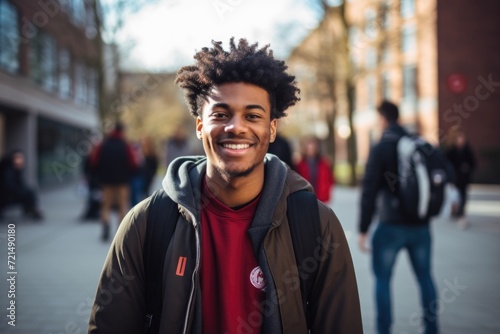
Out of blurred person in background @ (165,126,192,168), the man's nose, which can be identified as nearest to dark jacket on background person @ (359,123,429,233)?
the man's nose

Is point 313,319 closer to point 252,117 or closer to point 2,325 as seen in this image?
point 252,117

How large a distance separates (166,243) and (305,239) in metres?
0.61

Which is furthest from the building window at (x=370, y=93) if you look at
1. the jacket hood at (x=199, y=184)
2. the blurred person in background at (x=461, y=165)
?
the jacket hood at (x=199, y=184)

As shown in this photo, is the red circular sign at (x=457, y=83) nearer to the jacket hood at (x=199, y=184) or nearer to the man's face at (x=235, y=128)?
the jacket hood at (x=199, y=184)

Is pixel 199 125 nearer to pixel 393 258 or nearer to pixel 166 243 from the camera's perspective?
pixel 166 243

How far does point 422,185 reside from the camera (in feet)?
12.1

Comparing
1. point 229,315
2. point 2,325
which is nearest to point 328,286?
point 229,315

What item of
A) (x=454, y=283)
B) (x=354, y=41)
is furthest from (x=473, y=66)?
(x=454, y=283)

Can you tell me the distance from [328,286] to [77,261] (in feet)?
18.0

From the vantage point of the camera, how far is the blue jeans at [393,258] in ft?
12.3

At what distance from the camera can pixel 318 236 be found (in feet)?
6.47

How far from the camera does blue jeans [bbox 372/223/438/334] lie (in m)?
3.76

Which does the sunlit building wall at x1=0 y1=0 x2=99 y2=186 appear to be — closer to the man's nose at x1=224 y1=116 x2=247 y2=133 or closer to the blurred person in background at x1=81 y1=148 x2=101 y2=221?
the blurred person in background at x1=81 y1=148 x2=101 y2=221

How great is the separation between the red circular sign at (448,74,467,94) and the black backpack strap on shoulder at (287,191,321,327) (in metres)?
23.8
